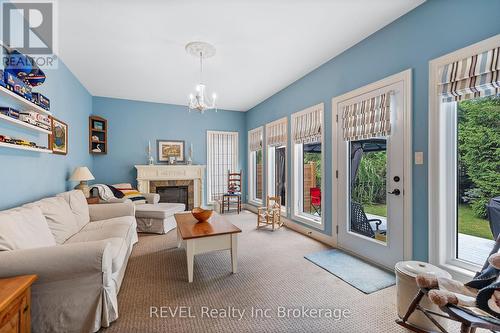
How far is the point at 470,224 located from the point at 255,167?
4.70 metres

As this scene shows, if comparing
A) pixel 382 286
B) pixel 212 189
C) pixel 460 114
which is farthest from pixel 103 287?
pixel 212 189

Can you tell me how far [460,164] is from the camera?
213cm

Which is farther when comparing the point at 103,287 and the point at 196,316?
the point at 196,316

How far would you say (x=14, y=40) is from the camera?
230 centimetres

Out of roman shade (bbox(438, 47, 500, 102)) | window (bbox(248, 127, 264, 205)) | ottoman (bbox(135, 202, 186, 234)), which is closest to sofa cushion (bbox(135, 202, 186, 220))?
ottoman (bbox(135, 202, 186, 234))

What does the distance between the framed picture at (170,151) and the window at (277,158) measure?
2306 millimetres

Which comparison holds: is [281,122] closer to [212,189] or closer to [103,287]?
[212,189]

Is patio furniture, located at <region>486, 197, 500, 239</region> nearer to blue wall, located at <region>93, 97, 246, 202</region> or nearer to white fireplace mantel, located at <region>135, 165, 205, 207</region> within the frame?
white fireplace mantel, located at <region>135, 165, 205, 207</region>

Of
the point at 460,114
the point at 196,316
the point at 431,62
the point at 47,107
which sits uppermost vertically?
the point at 431,62

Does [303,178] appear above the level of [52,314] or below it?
above

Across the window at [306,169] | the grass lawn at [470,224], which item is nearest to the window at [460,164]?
the grass lawn at [470,224]

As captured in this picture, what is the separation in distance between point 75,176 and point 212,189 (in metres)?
3.29

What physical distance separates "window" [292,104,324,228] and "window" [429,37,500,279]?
6.03 feet

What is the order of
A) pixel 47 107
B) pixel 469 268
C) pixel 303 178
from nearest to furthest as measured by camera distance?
pixel 469 268 < pixel 47 107 < pixel 303 178
